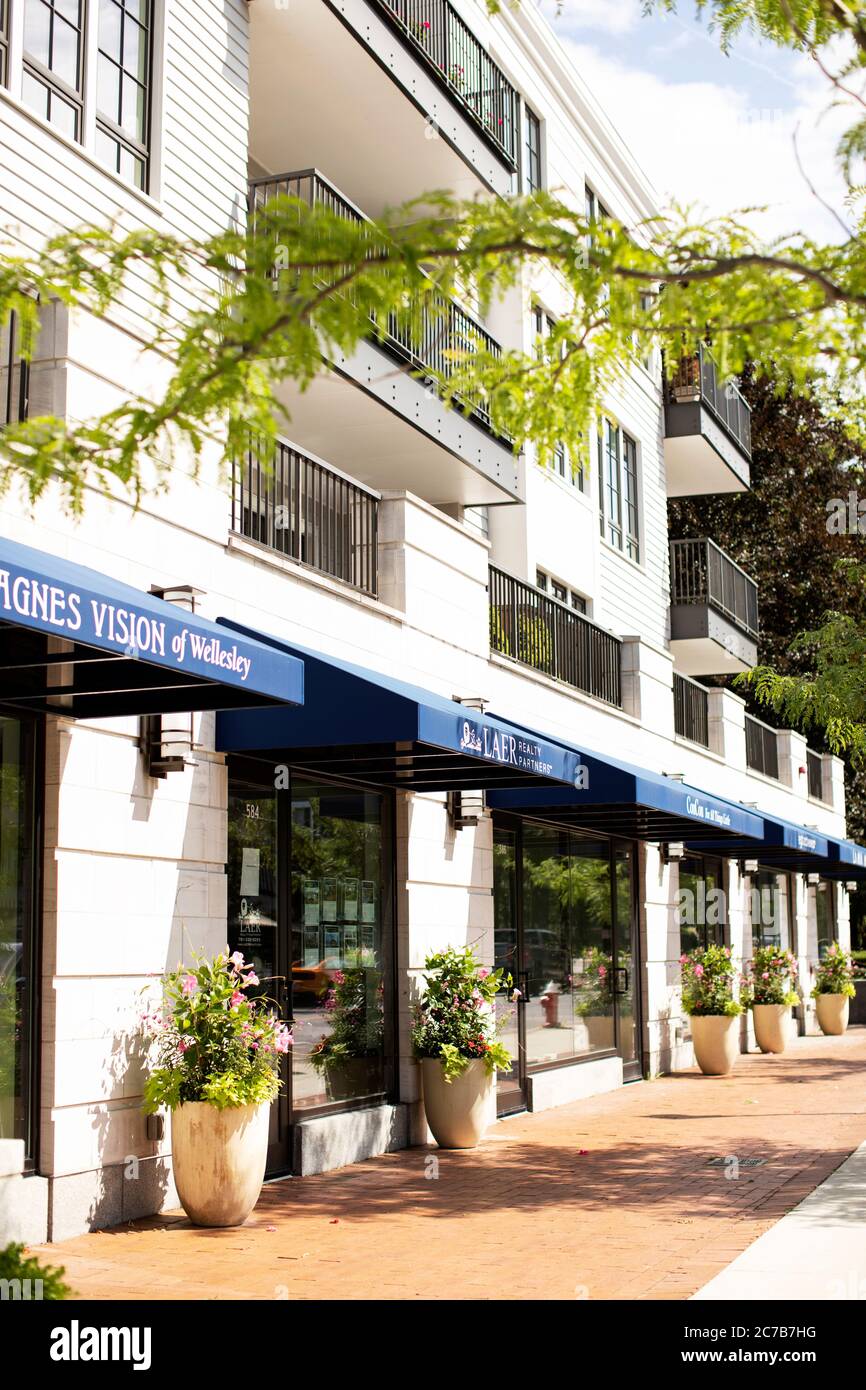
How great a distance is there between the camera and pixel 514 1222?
945 cm

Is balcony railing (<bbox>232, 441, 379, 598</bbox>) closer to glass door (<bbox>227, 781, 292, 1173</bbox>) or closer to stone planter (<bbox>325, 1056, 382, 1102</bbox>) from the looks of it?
glass door (<bbox>227, 781, 292, 1173</bbox>)

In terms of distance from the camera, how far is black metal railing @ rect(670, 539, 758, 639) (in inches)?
1109

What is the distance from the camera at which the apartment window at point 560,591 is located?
21.0 metres

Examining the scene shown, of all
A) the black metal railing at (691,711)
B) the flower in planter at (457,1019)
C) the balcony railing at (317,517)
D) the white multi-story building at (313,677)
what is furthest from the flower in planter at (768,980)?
the balcony railing at (317,517)

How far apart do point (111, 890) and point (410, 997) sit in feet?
14.7

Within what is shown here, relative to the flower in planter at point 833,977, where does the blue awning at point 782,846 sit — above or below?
above

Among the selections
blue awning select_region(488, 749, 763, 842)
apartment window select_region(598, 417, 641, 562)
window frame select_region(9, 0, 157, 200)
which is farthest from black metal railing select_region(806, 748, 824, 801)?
window frame select_region(9, 0, 157, 200)

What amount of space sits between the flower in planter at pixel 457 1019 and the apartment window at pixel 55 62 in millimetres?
7429

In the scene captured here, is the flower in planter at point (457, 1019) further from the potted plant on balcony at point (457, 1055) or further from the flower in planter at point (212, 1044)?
the flower in planter at point (212, 1044)

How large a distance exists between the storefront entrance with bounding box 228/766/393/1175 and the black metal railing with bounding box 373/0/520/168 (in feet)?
25.6

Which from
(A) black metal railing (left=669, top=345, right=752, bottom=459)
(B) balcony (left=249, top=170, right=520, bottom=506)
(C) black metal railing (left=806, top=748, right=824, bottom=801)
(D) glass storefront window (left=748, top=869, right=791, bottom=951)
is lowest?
(D) glass storefront window (left=748, top=869, right=791, bottom=951)
